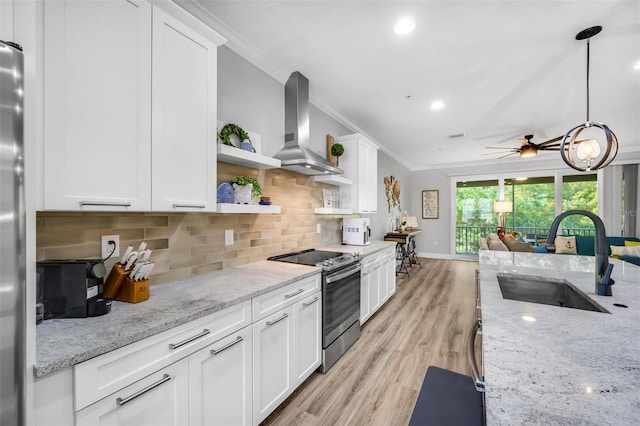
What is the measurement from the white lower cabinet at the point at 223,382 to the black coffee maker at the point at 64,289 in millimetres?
496

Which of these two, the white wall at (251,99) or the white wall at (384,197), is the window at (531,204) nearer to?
the white wall at (384,197)

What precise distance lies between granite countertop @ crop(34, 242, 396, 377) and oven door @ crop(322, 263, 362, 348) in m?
0.39

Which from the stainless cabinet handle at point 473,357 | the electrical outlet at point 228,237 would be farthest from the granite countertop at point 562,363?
the electrical outlet at point 228,237

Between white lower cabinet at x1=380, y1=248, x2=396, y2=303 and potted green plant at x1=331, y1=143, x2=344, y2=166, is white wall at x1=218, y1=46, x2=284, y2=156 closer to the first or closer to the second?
potted green plant at x1=331, y1=143, x2=344, y2=166

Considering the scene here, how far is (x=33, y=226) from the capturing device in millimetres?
782

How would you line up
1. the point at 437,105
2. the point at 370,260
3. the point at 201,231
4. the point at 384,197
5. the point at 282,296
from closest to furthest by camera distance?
the point at 282,296, the point at 201,231, the point at 370,260, the point at 437,105, the point at 384,197

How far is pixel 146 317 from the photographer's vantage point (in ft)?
3.74

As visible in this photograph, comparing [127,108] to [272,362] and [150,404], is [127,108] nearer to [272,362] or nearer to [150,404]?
[150,404]

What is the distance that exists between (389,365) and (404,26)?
9.04ft

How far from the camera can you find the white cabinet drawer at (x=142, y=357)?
0.89m

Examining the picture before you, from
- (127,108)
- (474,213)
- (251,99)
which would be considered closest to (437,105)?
(251,99)

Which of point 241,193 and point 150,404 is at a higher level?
point 241,193

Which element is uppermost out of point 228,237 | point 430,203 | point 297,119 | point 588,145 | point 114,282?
point 297,119

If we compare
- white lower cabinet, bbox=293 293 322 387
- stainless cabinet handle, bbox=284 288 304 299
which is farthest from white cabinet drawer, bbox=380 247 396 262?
stainless cabinet handle, bbox=284 288 304 299
